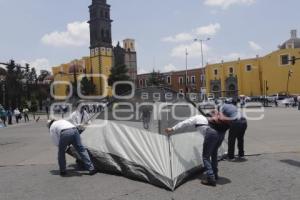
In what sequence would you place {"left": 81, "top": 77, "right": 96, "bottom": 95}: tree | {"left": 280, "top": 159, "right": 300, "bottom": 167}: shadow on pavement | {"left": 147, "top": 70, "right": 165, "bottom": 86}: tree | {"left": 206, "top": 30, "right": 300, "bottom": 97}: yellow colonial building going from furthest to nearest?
{"left": 81, "top": 77, "right": 96, "bottom": 95}: tree < {"left": 147, "top": 70, "right": 165, "bottom": 86}: tree < {"left": 206, "top": 30, "right": 300, "bottom": 97}: yellow colonial building < {"left": 280, "top": 159, "right": 300, "bottom": 167}: shadow on pavement

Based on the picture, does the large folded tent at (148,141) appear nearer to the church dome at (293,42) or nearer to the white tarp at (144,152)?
the white tarp at (144,152)

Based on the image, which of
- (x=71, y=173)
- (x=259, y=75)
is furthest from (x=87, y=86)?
(x=71, y=173)

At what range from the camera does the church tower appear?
116969 millimetres

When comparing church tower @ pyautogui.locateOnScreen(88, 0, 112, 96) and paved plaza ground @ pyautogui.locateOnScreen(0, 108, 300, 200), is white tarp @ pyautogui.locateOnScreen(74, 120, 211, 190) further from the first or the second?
church tower @ pyautogui.locateOnScreen(88, 0, 112, 96)

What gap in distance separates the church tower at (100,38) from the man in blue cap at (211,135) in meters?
108

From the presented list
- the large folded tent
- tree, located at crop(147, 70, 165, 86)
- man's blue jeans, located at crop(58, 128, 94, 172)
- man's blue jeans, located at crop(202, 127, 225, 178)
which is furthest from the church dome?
man's blue jeans, located at crop(202, 127, 225, 178)

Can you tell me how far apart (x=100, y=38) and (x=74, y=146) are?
364ft

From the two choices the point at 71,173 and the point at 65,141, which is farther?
the point at 71,173

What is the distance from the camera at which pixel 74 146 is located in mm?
9625

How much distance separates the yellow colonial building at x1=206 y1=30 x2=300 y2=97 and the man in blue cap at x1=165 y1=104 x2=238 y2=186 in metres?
82.9

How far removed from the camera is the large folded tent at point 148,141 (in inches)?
330

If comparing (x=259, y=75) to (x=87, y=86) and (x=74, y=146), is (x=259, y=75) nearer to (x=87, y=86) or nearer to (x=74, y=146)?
(x=87, y=86)

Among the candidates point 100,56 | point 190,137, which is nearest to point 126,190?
point 190,137

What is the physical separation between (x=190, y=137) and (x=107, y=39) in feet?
372
